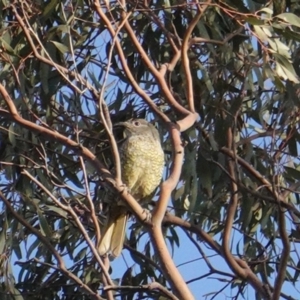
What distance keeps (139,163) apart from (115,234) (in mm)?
433

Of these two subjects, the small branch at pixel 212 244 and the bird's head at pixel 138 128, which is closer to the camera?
the small branch at pixel 212 244

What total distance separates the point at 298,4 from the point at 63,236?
1.48 meters

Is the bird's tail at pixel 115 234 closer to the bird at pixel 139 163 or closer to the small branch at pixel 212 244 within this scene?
the bird at pixel 139 163

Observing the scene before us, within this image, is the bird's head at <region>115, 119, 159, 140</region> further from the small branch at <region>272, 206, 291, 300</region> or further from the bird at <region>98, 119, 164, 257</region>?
the small branch at <region>272, 206, 291, 300</region>

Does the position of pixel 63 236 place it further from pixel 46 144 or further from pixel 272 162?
pixel 272 162

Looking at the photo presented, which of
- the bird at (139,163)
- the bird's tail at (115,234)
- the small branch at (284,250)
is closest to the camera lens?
the small branch at (284,250)

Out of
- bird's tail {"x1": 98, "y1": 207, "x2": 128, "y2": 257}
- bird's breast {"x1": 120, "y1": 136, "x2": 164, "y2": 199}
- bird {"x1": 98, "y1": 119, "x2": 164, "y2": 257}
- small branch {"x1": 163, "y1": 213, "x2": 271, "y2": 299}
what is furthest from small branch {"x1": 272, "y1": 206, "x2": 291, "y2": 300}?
bird's breast {"x1": 120, "y1": 136, "x2": 164, "y2": 199}

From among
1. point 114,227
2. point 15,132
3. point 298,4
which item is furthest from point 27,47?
point 298,4

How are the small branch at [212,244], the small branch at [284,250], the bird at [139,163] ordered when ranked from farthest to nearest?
the bird at [139,163] → the small branch at [212,244] → the small branch at [284,250]

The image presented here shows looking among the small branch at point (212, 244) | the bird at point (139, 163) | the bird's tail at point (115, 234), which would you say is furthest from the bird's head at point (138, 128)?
the small branch at point (212, 244)

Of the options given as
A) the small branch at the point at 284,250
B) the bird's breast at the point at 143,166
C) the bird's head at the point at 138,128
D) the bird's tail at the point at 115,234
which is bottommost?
the small branch at the point at 284,250

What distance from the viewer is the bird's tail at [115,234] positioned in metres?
4.05

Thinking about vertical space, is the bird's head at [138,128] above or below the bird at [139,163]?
above

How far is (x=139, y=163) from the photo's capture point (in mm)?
4512
